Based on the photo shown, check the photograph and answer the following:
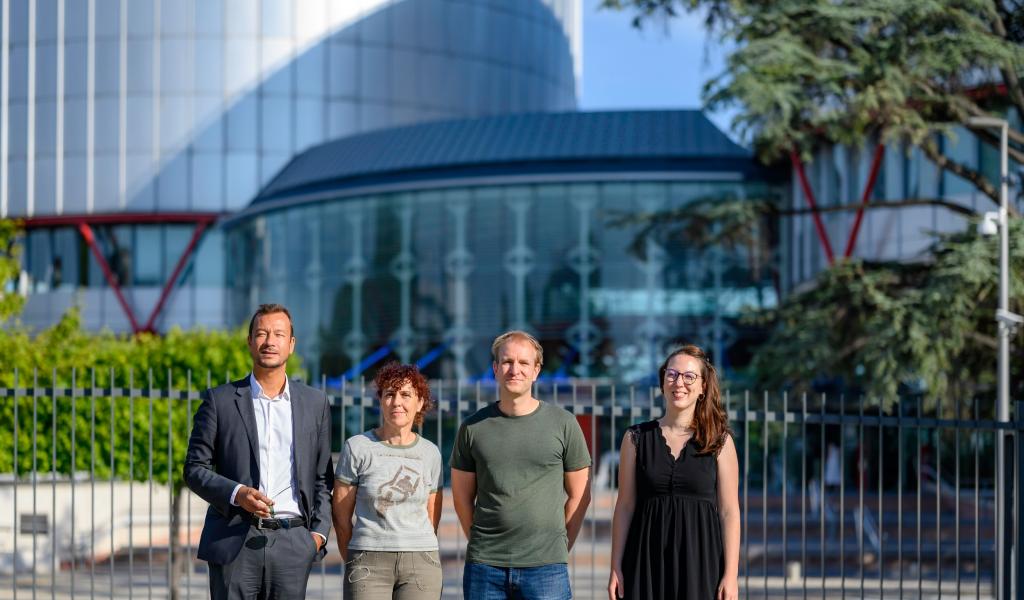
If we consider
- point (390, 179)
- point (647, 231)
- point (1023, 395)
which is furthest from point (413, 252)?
point (1023, 395)

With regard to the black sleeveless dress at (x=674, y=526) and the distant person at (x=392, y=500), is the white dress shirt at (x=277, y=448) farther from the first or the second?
the black sleeveless dress at (x=674, y=526)

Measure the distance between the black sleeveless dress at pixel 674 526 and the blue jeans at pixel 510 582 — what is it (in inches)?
13.4

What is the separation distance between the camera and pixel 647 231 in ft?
69.1

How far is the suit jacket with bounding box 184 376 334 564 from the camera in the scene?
232 inches

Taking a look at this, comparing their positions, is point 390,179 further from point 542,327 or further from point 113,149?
point 113,149

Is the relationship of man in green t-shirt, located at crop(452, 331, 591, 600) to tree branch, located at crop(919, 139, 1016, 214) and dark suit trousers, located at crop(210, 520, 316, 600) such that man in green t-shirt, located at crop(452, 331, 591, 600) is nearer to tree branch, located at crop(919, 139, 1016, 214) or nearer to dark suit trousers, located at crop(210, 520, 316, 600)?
dark suit trousers, located at crop(210, 520, 316, 600)

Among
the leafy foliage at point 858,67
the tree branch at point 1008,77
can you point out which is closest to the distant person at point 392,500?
the leafy foliage at point 858,67

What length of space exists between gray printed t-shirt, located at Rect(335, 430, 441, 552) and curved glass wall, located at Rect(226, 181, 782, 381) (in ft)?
78.7

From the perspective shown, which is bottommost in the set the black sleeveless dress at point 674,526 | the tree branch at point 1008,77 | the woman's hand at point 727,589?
the woman's hand at point 727,589

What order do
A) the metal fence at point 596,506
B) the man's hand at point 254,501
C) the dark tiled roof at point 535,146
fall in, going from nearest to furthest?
the man's hand at point 254,501
the metal fence at point 596,506
the dark tiled roof at point 535,146

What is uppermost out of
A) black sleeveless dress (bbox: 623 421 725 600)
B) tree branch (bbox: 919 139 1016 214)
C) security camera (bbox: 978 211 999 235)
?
tree branch (bbox: 919 139 1016 214)

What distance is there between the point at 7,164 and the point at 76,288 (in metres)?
4.89

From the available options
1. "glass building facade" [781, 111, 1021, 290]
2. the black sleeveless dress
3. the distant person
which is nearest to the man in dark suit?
the distant person

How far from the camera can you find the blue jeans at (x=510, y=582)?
5.90m
